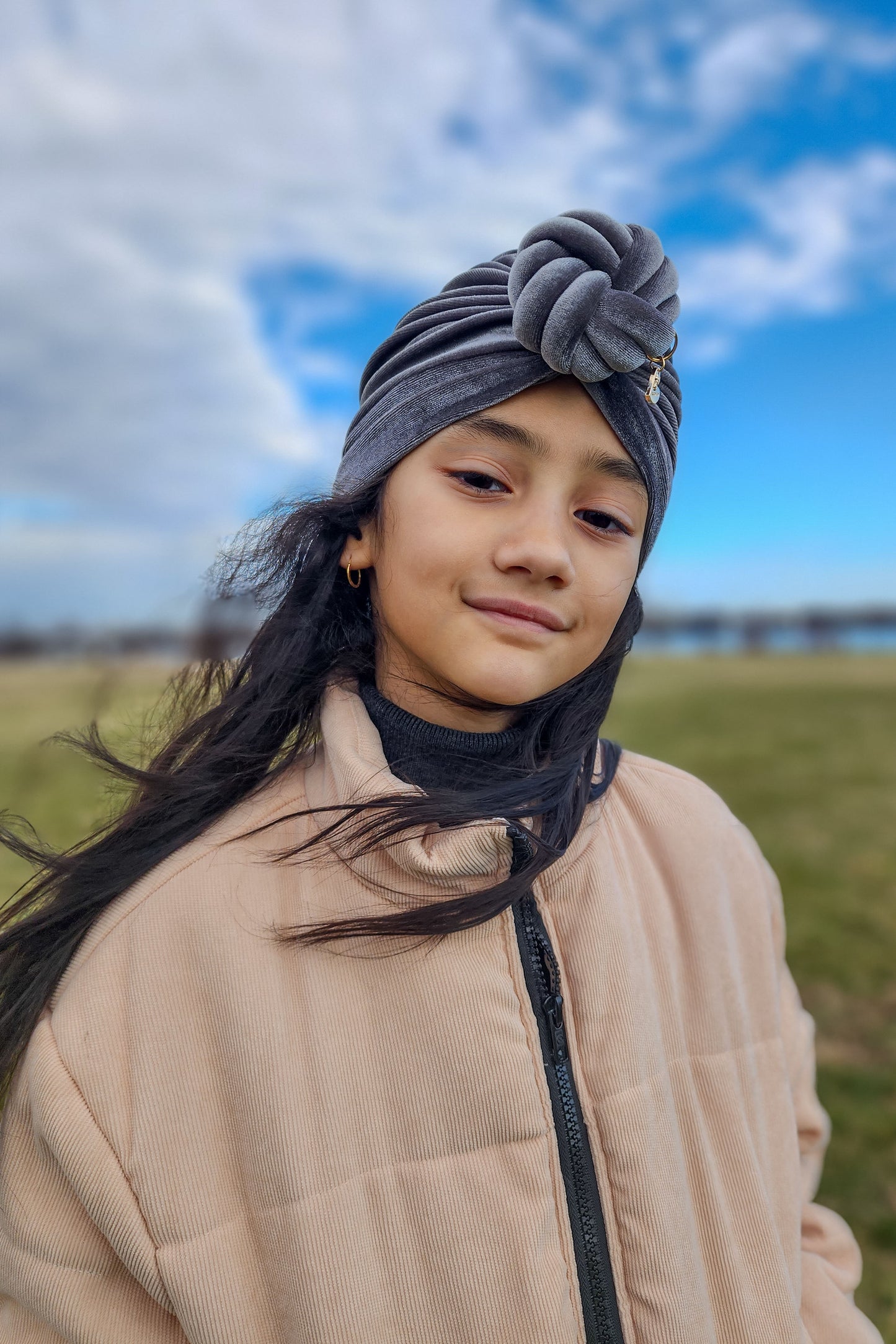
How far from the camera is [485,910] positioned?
49.5 inches

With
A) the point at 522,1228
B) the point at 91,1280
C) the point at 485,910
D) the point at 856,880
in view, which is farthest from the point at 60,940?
the point at 856,880

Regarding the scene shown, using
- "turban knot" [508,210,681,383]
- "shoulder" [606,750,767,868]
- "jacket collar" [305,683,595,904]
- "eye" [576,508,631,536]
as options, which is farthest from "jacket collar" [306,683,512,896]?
"turban knot" [508,210,681,383]

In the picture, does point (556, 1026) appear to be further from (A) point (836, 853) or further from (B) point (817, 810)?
(B) point (817, 810)

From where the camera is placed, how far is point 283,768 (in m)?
1.54

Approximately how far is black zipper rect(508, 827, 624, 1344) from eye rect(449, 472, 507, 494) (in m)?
0.52

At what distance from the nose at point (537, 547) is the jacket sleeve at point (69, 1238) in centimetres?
95

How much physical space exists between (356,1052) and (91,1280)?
18.2 inches

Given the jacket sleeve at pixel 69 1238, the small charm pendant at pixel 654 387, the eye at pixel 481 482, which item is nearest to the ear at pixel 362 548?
the eye at pixel 481 482

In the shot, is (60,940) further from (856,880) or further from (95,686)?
(856,880)

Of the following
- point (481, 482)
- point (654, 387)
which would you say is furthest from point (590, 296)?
point (481, 482)

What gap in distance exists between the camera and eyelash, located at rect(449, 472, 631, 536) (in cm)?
138

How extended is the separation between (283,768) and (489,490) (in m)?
0.59

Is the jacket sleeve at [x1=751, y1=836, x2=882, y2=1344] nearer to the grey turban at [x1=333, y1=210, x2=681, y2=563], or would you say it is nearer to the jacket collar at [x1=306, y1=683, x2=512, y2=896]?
the jacket collar at [x1=306, y1=683, x2=512, y2=896]

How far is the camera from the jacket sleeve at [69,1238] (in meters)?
1.18
